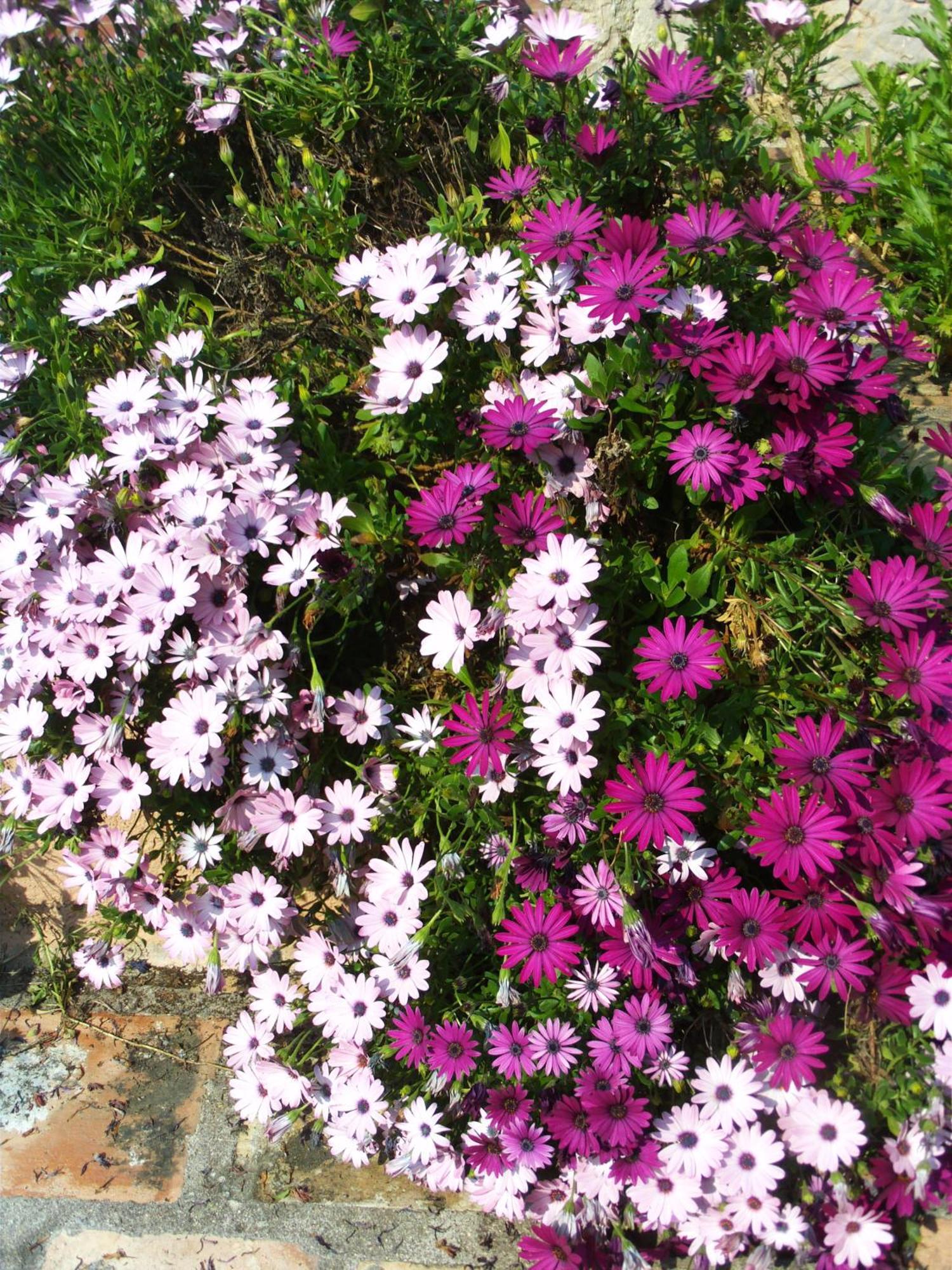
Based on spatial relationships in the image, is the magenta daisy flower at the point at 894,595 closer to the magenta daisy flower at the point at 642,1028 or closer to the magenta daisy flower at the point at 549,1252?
the magenta daisy flower at the point at 642,1028

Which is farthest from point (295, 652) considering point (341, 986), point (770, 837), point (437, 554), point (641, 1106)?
point (641, 1106)

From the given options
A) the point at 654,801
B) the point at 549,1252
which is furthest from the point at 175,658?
the point at 549,1252

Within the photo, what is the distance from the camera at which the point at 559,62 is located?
2.12 metres

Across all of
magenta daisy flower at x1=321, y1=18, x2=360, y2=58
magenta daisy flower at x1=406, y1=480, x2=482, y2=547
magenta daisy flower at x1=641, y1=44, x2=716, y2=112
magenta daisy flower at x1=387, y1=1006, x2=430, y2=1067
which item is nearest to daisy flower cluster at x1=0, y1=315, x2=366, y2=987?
magenta daisy flower at x1=406, y1=480, x2=482, y2=547

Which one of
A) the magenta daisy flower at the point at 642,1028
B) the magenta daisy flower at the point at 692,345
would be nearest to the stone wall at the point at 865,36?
the magenta daisy flower at the point at 692,345

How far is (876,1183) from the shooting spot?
183 cm

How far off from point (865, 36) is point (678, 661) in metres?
2.61

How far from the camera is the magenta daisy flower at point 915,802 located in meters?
1.70

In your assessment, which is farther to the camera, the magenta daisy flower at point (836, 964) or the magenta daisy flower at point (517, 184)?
the magenta daisy flower at point (517, 184)

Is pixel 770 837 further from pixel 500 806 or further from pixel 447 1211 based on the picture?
pixel 447 1211

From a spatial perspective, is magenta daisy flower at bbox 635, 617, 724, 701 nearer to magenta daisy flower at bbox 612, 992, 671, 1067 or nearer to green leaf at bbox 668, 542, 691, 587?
green leaf at bbox 668, 542, 691, 587

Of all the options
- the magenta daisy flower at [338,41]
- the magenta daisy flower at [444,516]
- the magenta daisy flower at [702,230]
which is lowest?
the magenta daisy flower at [444,516]

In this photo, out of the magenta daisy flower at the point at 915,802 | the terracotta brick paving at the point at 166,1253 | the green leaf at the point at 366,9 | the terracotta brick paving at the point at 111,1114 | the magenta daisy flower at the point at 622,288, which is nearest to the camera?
the magenta daisy flower at the point at 915,802

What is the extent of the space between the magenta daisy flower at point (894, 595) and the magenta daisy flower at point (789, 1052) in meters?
0.74
